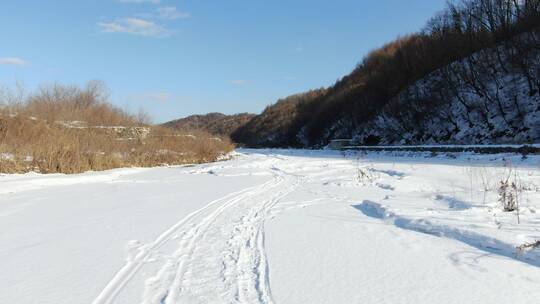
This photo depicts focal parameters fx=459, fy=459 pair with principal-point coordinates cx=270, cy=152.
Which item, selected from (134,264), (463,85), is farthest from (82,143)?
(463,85)

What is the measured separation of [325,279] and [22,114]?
25175 millimetres

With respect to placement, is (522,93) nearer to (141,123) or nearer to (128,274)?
(141,123)

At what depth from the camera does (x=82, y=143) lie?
74.2ft

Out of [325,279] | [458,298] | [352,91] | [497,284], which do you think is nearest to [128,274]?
[325,279]

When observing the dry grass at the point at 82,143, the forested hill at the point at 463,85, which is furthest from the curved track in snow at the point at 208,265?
the forested hill at the point at 463,85

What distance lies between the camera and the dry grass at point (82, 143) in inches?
771

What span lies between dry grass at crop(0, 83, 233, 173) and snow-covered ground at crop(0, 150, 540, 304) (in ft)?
29.6

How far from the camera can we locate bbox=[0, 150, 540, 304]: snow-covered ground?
423 centimetres

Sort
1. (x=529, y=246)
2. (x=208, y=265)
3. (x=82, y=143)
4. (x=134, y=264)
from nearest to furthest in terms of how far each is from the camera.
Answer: (x=208, y=265) < (x=134, y=264) < (x=529, y=246) < (x=82, y=143)

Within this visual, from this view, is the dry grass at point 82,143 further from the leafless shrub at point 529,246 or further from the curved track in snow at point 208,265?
the leafless shrub at point 529,246

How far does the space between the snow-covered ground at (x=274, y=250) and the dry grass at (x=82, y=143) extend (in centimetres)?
904

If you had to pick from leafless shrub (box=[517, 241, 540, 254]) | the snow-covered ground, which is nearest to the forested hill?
the snow-covered ground

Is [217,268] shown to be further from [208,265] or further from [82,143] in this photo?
[82,143]

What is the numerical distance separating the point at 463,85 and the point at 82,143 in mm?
35946
